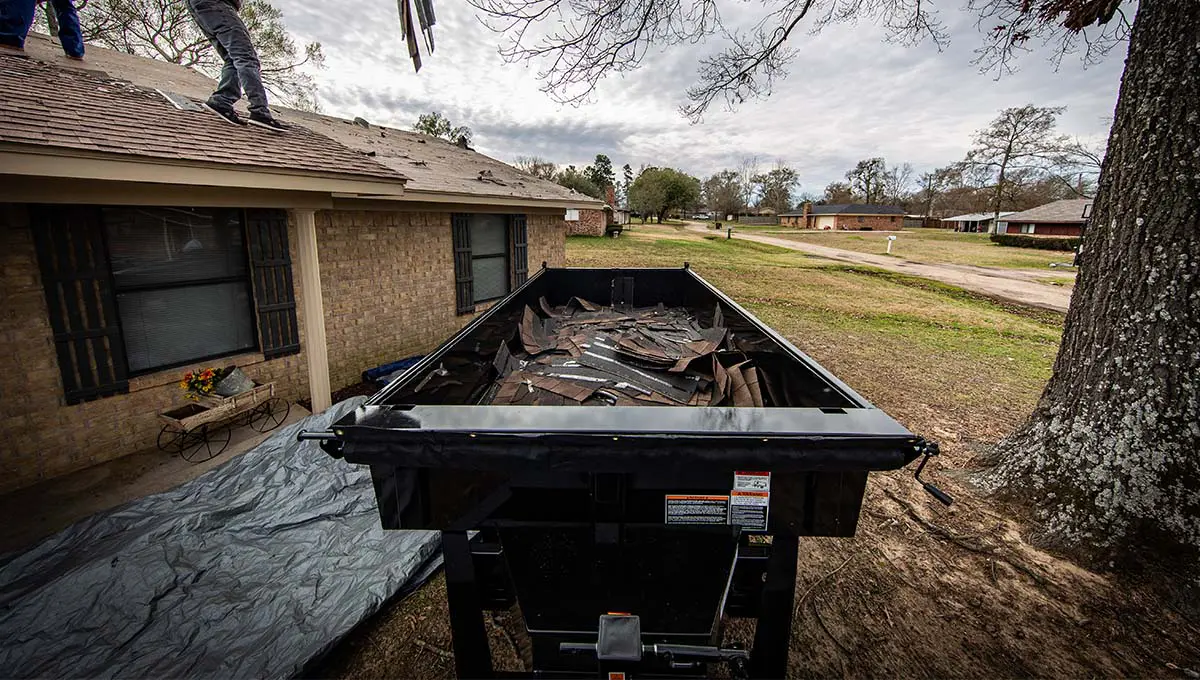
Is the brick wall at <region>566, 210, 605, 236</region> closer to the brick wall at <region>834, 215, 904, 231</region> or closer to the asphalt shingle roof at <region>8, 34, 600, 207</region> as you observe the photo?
the asphalt shingle roof at <region>8, 34, 600, 207</region>

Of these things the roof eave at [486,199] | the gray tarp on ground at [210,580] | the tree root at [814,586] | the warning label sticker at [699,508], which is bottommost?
the tree root at [814,586]

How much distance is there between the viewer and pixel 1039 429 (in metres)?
3.21

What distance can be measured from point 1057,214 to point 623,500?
5219 centimetres

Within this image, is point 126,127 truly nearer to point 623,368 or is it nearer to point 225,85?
point 225,85

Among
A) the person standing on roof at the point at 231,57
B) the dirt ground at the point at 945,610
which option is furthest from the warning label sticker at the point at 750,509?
the person standing on roof at the point at 231,57

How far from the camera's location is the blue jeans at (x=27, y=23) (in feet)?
14.2

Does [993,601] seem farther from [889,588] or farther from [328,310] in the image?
[328,310]

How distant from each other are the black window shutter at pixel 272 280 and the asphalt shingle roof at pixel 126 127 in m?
0.82

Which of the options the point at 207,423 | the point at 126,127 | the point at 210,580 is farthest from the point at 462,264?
the point at 210,580

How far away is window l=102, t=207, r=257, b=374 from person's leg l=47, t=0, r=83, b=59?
2.27 m

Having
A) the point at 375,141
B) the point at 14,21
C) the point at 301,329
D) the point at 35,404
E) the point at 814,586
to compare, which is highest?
the point at 14,21

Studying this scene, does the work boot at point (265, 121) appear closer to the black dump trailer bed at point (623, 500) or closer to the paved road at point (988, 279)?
the black dump trailer bed at point (623, 500)

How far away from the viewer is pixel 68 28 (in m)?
4.61

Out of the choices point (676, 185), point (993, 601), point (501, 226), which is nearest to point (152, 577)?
point (993, 601)
